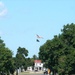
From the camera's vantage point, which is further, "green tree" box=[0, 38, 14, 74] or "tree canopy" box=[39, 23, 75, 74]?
"green tree" box=[0, 38, 14, 74]

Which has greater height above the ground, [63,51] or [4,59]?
[63,51]

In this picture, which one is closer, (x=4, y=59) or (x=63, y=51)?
(x=63, y=51)

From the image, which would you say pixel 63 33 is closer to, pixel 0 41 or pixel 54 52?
pixel 54 52

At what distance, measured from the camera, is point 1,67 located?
91.4 metres

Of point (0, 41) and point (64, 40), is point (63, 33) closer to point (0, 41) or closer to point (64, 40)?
point (64, 40)

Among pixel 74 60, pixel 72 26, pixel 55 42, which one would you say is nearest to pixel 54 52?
pixel 55 42

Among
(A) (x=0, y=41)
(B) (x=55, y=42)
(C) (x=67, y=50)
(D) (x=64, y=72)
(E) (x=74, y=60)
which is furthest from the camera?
(A) (x=0, y=41)

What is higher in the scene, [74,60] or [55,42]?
[55,42]

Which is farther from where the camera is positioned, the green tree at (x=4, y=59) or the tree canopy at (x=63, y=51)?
the green tree at (x=4, y=59)

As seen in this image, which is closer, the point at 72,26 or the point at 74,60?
the point at 74,60

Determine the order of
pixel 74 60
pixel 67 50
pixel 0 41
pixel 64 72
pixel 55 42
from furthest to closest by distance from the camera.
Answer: pixel 0 41
pixel 55 42
pixel 67 50
pixel 64 72
pixel 74 60

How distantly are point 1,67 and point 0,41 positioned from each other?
51.6 feet

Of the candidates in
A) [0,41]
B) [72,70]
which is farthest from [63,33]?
[0,41]

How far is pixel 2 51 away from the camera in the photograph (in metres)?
92.7
